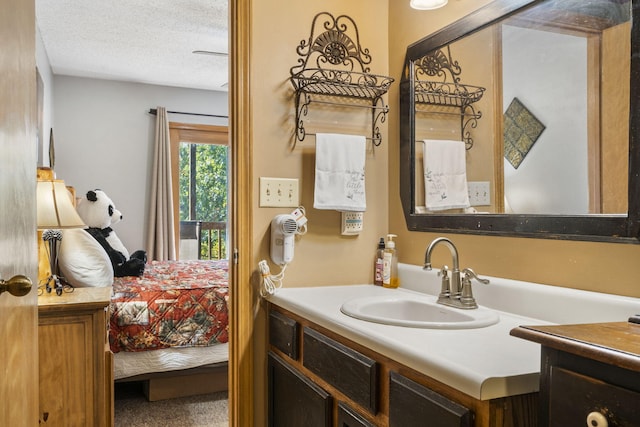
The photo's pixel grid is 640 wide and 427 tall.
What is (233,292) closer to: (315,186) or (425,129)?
(315,186)

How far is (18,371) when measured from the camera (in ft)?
3.64

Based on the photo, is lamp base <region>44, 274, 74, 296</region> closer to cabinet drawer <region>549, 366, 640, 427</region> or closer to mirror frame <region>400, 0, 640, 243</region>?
mirror frame <region>400, 0, 640, 243</region>

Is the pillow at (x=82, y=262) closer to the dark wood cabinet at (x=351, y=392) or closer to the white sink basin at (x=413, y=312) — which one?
the dark wood cabinet at (x=351, y=392)

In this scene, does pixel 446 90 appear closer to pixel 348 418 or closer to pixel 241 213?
pixel 241 213

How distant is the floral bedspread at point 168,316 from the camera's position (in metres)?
2.85

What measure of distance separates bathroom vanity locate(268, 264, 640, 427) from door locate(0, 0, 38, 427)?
0.71 m

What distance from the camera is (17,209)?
1102 mm

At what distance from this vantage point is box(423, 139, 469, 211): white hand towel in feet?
5.58

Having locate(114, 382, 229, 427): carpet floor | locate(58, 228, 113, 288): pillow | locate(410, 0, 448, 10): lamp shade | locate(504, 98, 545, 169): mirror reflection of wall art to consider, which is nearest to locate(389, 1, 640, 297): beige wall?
locate(410, 0, 448, 10): lamp shade

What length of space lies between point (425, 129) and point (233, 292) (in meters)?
0.92

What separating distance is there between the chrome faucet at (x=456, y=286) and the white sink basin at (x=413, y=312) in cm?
2

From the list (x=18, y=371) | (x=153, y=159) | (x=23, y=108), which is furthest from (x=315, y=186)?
(x=153, y=159)

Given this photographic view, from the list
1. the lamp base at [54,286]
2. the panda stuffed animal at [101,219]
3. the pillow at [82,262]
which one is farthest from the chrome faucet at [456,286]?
the panda stuffed animal at [101,219]

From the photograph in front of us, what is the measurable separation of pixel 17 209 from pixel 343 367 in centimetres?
83
